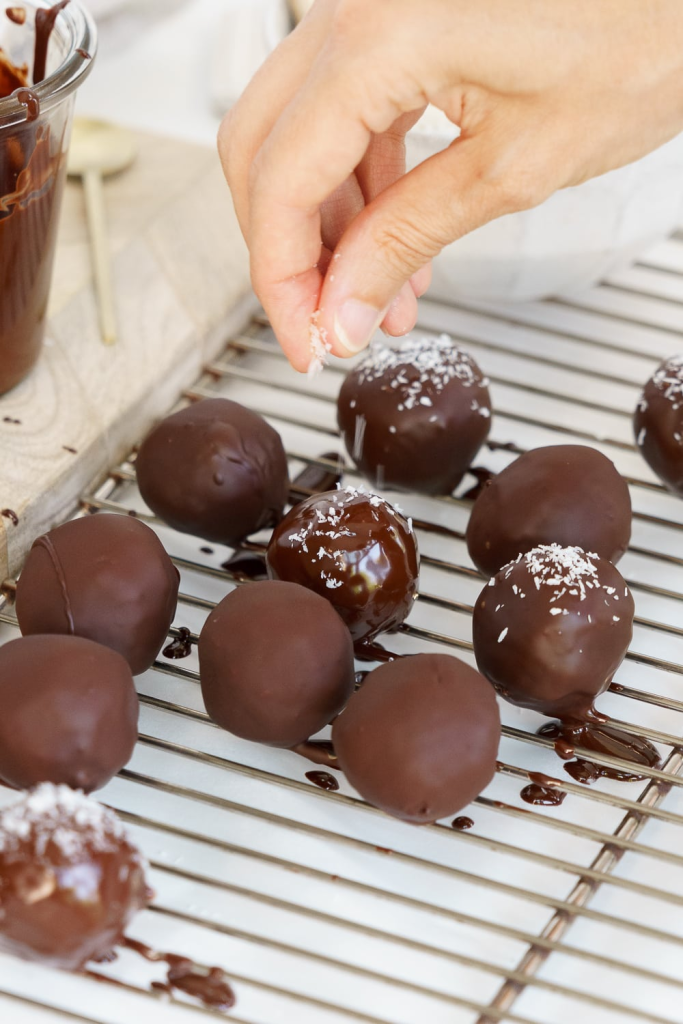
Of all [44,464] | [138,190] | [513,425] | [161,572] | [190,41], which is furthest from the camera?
[190,41]

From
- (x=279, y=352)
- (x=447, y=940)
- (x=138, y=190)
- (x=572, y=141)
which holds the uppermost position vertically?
(x=572, y=141)

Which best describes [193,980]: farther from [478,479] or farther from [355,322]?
[478,479]

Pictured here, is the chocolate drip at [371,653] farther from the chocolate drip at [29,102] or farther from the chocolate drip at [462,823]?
the chocolate drip at [29,102]

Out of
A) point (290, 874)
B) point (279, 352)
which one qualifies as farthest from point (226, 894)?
point (279, 352)

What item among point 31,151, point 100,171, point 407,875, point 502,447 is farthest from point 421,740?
point 100,171

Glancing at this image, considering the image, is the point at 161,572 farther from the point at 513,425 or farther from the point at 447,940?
the point at 513,425

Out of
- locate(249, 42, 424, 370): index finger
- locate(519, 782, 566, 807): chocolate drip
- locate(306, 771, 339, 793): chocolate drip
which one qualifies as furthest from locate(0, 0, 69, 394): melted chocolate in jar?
locate(519, 782, 566, 807): chocolate drip

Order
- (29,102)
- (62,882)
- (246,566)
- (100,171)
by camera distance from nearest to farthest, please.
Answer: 1. (62,882)
2. (29,102)
3. (246,566)
4. (100,171)

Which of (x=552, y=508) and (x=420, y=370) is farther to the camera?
(x=420, y=370)
